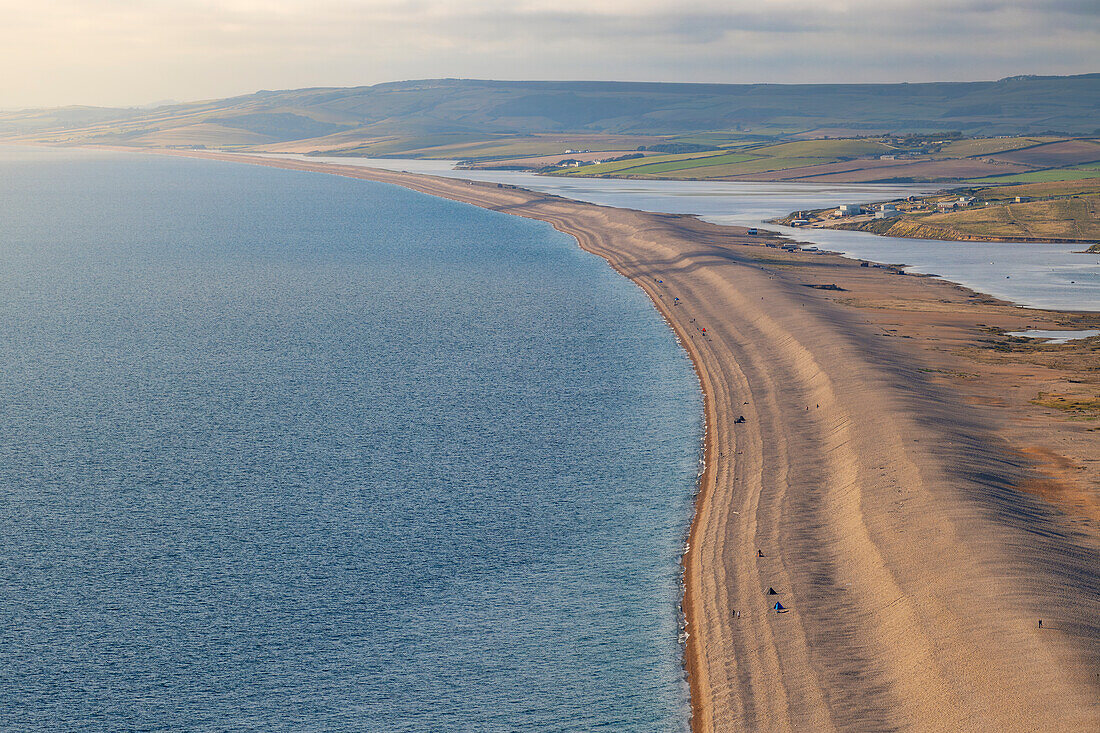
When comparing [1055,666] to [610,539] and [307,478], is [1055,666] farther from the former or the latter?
[307,478]

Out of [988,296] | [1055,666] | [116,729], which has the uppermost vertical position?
[988,296]

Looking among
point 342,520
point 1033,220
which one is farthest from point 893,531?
point 1033,220

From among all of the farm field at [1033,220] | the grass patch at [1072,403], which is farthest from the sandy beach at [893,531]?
the farm field at [1033,220]

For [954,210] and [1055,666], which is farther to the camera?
[954,210]

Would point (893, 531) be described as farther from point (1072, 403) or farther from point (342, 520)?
point (1072, 403)

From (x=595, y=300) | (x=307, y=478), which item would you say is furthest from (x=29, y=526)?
(x=595, y=300)

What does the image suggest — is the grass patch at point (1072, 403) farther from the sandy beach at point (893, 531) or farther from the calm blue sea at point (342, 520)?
the calm blue sea at point (342, 520)
